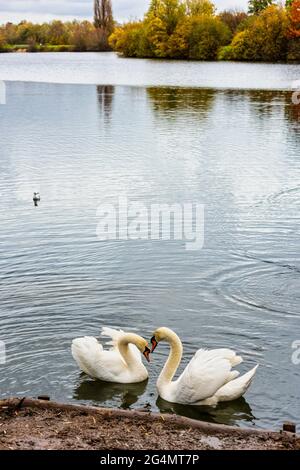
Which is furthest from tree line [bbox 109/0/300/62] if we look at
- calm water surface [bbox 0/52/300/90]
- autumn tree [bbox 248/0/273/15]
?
calm water surface [bbox 0/52/300/90]

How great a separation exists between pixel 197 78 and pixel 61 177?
46.2 meters

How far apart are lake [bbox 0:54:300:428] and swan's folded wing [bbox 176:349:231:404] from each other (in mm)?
297

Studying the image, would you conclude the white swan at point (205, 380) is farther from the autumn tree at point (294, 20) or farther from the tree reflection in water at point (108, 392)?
the autumn tree at point (294, 20)

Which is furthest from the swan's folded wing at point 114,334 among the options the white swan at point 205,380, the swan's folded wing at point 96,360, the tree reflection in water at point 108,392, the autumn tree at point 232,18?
the autumn tree at point 232,18

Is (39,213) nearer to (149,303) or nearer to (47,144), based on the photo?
(149,303)

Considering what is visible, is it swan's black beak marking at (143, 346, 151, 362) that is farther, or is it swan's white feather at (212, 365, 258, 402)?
swan's black beak marking at (143, 346, 151, 362)

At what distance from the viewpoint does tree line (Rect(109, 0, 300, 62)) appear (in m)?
95.7

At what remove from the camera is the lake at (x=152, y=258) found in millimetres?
10555

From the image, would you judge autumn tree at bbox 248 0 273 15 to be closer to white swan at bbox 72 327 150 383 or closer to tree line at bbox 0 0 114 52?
tree line at bbox 0 0 114 52

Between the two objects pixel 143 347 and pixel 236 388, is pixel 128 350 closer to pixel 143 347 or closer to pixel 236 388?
pixel 143 347

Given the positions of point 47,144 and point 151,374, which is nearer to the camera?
point 151,374

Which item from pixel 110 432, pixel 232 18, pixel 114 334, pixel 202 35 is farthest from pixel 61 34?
pixel 110 432
